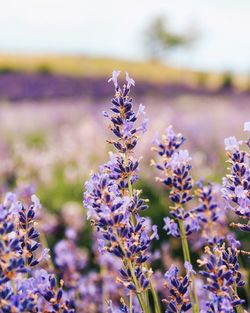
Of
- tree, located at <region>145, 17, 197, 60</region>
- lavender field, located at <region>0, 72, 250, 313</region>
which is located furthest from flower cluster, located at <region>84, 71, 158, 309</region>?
tree, located at <region>145, 17, 197, 60</region>

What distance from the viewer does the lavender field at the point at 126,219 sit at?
141 centimetres

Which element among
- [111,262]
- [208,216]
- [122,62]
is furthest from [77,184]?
[122,62]

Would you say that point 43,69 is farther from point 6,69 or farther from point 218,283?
point 218,283

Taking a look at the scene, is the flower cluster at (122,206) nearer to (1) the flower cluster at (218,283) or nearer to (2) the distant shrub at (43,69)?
(1) the flower cluster at (218,283)

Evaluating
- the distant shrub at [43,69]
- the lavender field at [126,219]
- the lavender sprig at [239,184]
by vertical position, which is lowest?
the lavender field at [126,219]

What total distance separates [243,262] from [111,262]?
1484 mm

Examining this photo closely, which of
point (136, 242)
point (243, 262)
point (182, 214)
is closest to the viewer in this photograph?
point (136, 242)

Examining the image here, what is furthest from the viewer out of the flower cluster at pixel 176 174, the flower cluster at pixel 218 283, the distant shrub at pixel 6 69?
the distant shrub at pixel 6 69

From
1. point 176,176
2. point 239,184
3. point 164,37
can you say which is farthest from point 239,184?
point 164,37

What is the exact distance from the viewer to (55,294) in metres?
1.48

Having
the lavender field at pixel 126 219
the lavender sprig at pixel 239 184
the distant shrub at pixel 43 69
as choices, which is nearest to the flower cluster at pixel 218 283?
the lavender field at pixel 126 219

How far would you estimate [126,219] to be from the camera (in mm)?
1410

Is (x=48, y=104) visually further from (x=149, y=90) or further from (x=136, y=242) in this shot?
(x=136, y=242)

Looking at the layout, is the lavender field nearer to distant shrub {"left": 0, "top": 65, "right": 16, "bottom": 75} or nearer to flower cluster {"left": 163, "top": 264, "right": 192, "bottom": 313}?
flower cluster {"left": 163, "top": 264, "right": 192, "bottom": 313}
